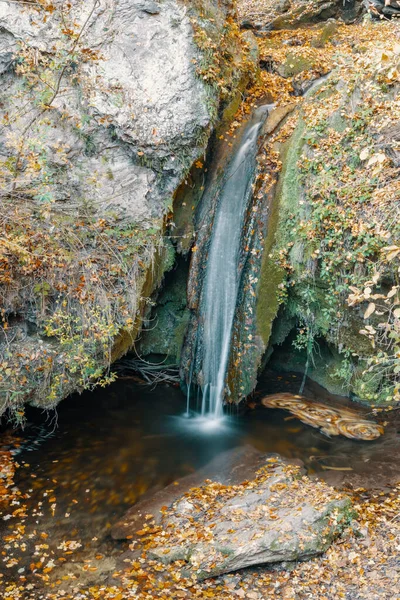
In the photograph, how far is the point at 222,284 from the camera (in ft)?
24.1

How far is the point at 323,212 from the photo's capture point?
260 inches

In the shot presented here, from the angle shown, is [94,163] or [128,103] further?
[94,163]

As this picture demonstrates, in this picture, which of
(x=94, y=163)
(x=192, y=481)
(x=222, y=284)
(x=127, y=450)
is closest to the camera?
(x=192, y=481)

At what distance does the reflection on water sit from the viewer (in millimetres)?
5316

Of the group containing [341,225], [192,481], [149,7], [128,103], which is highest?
[149,7]

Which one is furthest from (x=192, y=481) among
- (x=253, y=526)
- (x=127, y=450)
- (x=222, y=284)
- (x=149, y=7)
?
(x=149, y=7)

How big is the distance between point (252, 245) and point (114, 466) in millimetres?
3765

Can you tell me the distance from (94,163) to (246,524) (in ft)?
17.0

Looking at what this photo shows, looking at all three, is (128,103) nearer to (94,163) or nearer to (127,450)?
(94,163)

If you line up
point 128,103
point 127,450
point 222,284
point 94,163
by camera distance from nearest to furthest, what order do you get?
point 127,450
point 128,103
point 94,163
point 222,284

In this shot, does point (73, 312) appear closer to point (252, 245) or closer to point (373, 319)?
point (252, 245)

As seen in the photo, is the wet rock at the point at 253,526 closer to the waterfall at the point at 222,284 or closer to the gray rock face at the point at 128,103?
the waterfall at the point at 222,284

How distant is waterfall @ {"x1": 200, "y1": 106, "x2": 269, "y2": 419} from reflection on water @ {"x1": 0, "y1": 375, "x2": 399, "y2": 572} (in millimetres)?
571

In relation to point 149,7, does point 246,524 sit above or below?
below
